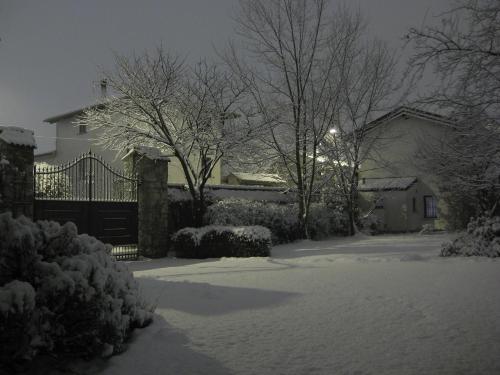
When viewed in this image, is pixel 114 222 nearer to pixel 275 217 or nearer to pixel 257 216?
pixel 257 216

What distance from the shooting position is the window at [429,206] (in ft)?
80.2

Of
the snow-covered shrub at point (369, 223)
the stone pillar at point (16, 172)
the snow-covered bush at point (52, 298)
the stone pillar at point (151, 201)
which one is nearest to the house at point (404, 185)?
the snow-covered shrub at point (369, 223)

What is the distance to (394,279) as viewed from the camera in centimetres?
681

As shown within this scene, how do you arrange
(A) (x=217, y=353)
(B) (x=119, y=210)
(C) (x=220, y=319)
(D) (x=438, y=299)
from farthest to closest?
(B) (x=119, y=210) → (D) (x=438, y=299) → (C) (x=220, y=319) → (A) (x=217, y=353)

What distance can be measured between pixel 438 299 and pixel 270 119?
12403 mm

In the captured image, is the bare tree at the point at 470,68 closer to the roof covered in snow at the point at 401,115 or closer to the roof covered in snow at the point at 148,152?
the roof covered in snow at the point at 148,152

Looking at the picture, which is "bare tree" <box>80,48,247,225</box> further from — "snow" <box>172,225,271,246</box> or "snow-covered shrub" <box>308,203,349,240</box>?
"snow-covered shrub" <box>308,203,349,240</box>

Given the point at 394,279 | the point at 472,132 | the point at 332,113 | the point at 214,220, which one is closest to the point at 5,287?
the point at 394,279

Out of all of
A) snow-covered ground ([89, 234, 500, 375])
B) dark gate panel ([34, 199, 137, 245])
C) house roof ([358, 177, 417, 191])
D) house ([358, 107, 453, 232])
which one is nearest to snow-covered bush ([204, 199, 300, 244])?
dark gate panel ([34, 199, 137, 245])

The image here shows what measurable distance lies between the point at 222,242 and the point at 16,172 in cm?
554

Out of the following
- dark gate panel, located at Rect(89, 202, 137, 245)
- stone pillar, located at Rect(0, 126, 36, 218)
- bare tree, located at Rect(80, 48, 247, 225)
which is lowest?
dark gate panel, located at Rect(89, 202, 137, 245)

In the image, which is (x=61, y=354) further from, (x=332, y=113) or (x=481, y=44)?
(x=332, y=113)

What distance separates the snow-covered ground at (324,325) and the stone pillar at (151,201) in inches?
215

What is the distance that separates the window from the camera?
2445cm
